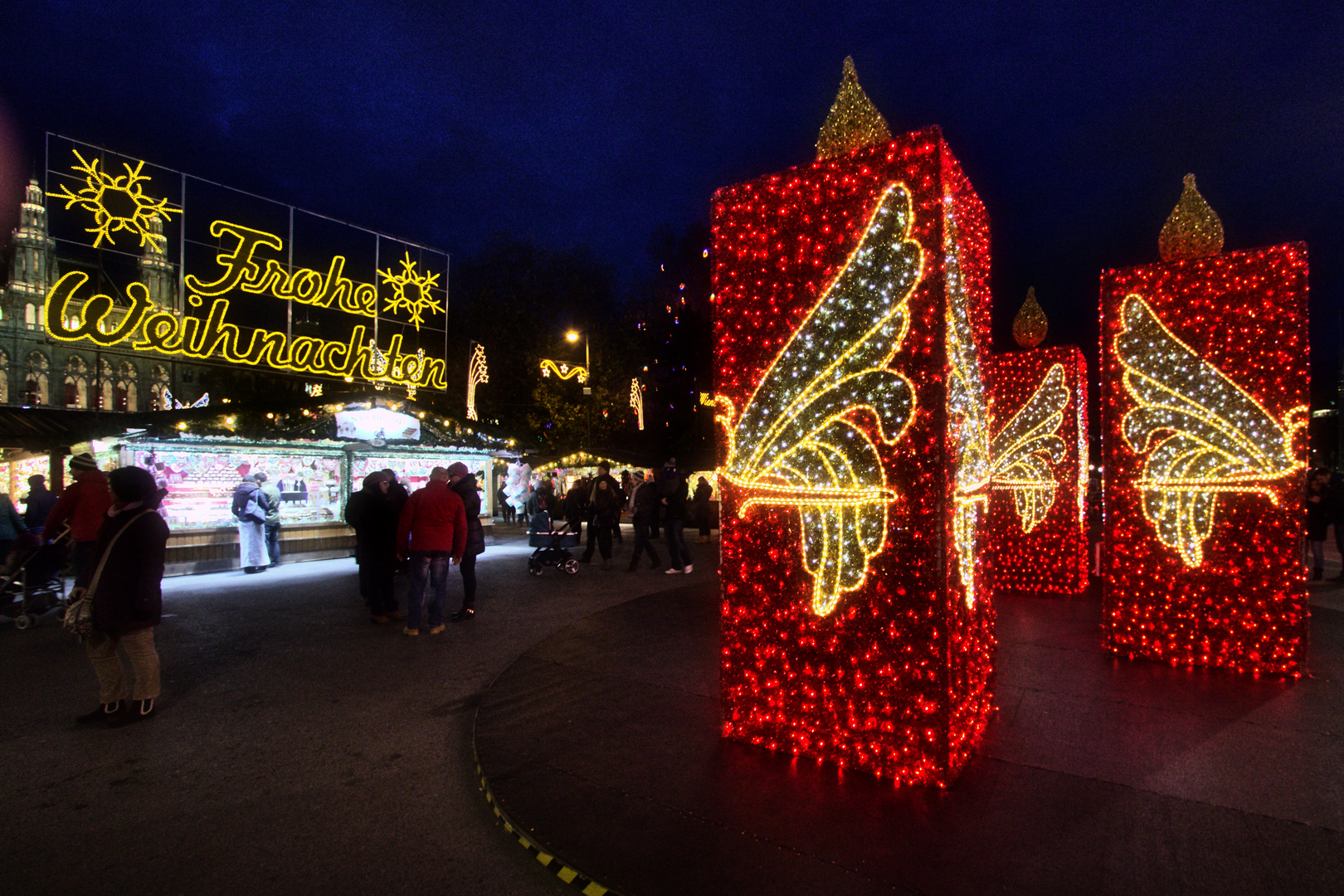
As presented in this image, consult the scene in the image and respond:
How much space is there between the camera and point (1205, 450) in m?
4.68

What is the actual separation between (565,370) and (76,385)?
43.0 m

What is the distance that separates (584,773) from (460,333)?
23956 mm

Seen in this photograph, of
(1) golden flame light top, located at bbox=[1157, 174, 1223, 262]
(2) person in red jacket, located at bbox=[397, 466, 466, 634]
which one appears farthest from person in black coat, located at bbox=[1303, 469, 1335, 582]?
(2) person in red jacket, located at bbox=[397, 466, 466, 634]

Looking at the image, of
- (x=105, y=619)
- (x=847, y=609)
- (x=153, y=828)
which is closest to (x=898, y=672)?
(x=847, y=609)

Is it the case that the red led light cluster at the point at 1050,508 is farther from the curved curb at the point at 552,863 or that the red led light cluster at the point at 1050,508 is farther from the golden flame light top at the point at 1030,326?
the curved curb at the point at 552,863

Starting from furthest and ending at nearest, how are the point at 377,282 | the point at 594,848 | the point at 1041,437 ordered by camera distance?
the point at 377,282, the point at 1041,437, the point at 594,848

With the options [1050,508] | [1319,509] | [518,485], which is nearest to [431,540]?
[1050,508]

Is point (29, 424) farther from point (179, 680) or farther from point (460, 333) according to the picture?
point (460, 333)

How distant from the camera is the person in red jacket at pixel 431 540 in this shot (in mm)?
5918

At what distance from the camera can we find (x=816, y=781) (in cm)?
304

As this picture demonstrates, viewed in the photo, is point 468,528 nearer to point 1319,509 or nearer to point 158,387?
point 1319,509

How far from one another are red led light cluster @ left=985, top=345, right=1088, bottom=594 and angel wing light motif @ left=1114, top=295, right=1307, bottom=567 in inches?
96.3

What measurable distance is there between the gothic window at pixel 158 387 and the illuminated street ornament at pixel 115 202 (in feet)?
130

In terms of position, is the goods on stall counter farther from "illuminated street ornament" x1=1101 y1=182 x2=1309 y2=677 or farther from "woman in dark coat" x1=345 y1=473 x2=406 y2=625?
"illuminated street ornament" x1=1101 y1=182 x2=1309 y2=677
